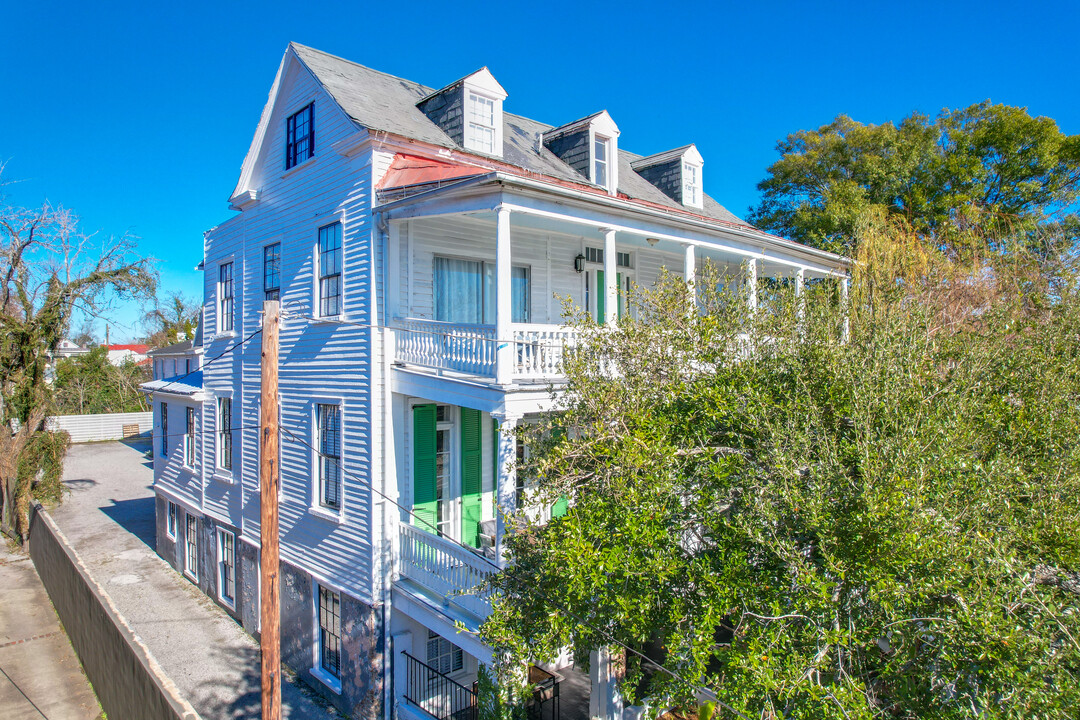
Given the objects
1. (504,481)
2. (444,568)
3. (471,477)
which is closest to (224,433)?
(471,477)

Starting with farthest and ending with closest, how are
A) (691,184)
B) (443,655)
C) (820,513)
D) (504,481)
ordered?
1. (691,184)
2. (443,655)
3. (504,481)
4. (820,513)

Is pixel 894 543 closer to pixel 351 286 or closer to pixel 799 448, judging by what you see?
pixel 799 448

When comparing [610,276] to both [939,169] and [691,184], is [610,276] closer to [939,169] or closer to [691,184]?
[691,184]

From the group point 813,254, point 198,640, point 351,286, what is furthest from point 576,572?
point 198,640

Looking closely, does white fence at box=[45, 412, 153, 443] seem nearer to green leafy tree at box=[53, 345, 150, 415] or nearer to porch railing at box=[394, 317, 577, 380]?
green leafy tree at box=[53, 345, 150, 415]

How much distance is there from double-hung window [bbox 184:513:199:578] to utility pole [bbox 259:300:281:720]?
40.7ft

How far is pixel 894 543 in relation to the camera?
4418 mm

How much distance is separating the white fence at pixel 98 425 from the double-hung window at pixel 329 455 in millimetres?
39299

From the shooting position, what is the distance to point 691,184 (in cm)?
1825

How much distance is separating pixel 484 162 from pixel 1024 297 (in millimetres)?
9710

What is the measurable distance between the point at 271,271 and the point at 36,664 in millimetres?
10216

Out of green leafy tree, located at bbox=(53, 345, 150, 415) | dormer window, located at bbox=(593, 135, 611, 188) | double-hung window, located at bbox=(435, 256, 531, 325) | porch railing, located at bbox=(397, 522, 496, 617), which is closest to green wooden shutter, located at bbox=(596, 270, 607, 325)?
double-hung window, located at bbox=(435, 256, 531, 325)

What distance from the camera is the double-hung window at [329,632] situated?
1246 centimetres

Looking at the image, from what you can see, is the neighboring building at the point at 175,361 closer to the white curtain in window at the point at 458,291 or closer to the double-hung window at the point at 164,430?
the double-hung window at the point at 164,430
